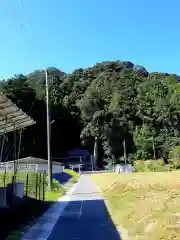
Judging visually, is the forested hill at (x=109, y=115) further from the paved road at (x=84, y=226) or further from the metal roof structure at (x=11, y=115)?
the paved road at (x=84, y=226)

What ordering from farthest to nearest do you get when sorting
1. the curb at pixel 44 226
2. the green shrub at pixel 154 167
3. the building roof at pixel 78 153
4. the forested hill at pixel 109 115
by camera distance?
the building roof at pixel 78 153
the forested hill at pixel 109 115
the green shrub at pixel 154 167
the curb at pixel 44 226

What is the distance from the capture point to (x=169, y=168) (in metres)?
69.1

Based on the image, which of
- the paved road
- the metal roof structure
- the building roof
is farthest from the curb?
the building roof

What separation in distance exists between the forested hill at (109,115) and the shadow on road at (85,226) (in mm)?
69917

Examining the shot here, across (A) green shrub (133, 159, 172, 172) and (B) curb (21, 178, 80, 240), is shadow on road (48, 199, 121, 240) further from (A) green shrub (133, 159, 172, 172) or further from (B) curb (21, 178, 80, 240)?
(A) green shrub (133, 159, 172, 172)

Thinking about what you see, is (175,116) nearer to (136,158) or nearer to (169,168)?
(136,158)

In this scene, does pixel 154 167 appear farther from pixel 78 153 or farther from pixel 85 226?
pixel 85 226

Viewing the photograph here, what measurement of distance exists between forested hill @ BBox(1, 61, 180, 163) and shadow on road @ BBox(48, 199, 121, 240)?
69917 mm

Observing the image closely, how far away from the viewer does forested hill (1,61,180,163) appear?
90875 millimetres

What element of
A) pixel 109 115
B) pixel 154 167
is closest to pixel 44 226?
pixel 154 167

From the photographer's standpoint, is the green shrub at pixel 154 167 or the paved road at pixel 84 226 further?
the green shrub at pixel 154 167

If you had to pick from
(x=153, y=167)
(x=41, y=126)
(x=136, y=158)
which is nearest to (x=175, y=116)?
(x=136, y=158)

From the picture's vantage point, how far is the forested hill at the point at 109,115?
90.9 meters

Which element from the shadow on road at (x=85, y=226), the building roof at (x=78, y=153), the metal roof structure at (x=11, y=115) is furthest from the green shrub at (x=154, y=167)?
the metal roof structure at (x=11, y=115)
